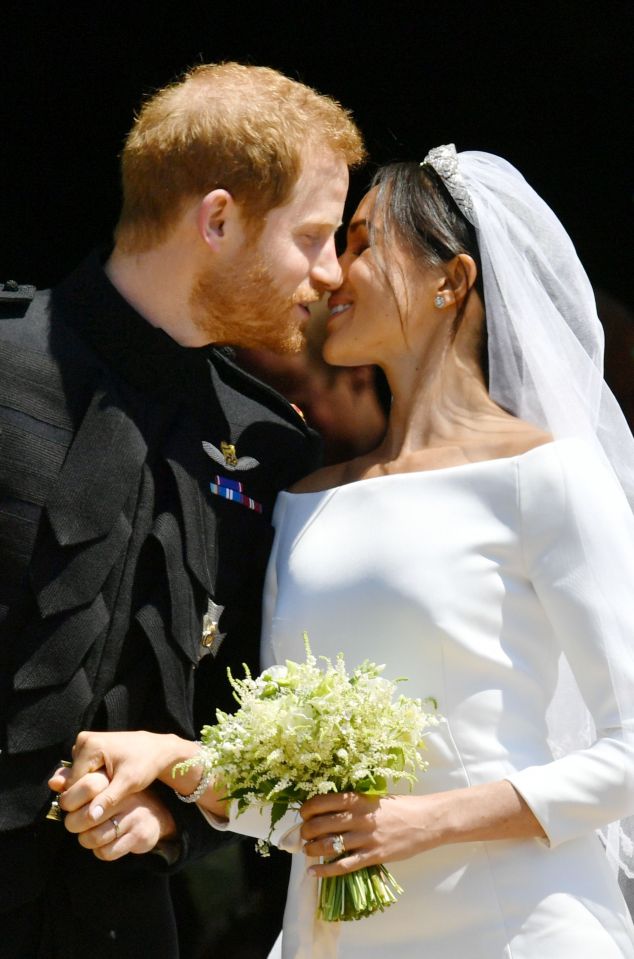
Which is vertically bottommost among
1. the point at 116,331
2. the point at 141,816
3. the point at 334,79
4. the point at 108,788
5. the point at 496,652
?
the point at 141,816

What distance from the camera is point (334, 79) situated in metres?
3.96

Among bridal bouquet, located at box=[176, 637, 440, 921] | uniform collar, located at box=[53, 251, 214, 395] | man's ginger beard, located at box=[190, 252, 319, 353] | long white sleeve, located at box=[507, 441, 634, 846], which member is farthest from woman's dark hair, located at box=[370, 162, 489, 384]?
bridal bouquet, located at box=[176, 637, 440, 921]

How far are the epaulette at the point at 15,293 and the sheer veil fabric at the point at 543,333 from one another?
0.98 meters

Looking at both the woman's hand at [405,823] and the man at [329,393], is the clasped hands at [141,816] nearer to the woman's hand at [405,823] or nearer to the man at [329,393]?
the woman's hand at [405,823]

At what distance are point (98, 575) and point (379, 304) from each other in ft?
3.15

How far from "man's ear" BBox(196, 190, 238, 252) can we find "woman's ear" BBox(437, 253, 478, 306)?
523mm

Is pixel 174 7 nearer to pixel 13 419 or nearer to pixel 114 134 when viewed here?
pixel 114 134

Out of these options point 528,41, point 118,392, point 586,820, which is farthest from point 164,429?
point 528,41

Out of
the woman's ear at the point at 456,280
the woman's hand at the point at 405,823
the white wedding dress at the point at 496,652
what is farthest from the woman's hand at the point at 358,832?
the woman's ear at the point at 456,280

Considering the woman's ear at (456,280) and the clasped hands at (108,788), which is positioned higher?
the woman's ear at (456,280)

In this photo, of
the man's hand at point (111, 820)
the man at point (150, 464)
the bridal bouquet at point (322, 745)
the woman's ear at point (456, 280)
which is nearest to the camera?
the bridal bouquet at point (322, 745)

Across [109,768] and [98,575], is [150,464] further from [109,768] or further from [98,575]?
[109,768]

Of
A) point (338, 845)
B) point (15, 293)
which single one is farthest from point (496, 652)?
point (15, 293)

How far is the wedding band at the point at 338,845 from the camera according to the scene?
2.35 metres
